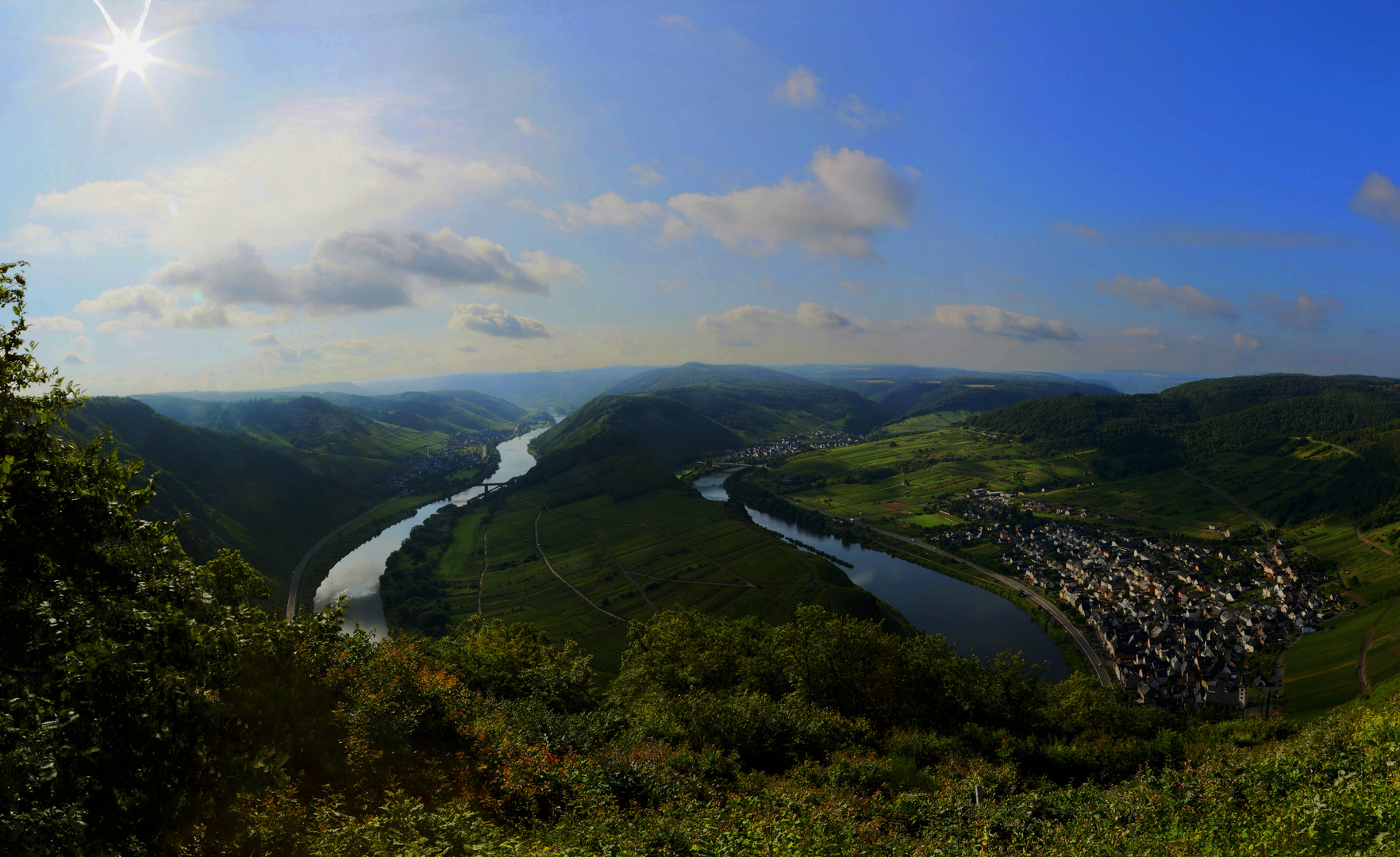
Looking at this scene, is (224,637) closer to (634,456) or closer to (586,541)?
(586,541)

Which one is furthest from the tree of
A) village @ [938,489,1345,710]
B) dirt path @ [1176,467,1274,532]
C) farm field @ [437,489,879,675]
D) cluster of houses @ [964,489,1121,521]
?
dirt path @ [1176,467,1274,532]

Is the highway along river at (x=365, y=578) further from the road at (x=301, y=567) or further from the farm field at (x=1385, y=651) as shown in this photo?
the farm field at (x=1385, y=651)

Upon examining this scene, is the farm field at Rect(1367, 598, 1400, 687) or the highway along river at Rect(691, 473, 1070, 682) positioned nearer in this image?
the farm field at Rect(1367, 598, 1400, 687)

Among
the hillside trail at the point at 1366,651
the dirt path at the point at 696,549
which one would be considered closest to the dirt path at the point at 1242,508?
the hillside trail at the point at 1366,651

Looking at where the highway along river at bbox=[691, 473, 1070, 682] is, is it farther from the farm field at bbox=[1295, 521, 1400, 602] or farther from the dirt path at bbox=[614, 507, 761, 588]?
the farm field at bbox=[1295, 521, 1400, 602]

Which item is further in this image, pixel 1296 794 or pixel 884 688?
pixel 884 688

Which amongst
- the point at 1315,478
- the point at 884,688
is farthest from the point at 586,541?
the point at 1315,478
